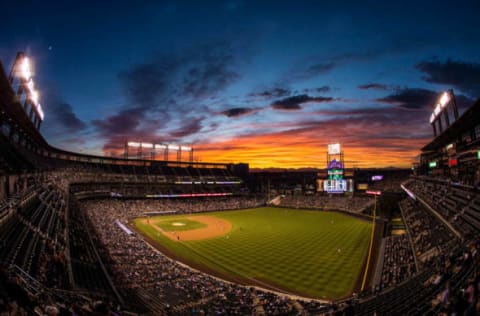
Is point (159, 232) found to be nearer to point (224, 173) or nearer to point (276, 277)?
point (276, 277)

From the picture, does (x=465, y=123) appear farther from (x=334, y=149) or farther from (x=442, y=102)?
(x=334, y=149)

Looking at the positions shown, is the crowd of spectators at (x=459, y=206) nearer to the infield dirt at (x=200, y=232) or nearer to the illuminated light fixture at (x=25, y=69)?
the infield dirt at (x=200, y=232)

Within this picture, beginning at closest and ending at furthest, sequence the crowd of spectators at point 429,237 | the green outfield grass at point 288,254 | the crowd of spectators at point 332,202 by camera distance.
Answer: the crowd of spectators at point 429,237 < the green outfield grass at point 288,254 < the crowd of spectators at point 332,202

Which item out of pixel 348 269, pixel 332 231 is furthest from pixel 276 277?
pixel 332 231

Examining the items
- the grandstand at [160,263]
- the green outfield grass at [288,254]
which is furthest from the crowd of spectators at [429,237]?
the green outfield grass at [288,254]

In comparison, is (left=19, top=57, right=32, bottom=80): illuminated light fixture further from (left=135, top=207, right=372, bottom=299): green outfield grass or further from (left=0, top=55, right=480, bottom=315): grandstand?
(left=135, top=207, right=372, bottom=299): green outfield grass

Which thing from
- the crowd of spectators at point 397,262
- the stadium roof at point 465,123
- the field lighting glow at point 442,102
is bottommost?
the crowd of spectators at point 397,262

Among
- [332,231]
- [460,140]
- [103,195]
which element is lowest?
[332,231]

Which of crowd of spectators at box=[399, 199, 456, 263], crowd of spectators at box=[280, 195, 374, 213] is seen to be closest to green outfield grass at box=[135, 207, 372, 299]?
crowd of spectators at box=[399, 199, 456, 263]
